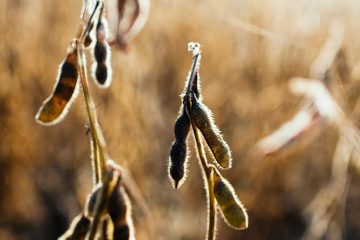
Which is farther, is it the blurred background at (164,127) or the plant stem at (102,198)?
the blurred background at (164,127)

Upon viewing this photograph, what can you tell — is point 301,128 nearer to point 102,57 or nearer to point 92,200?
point 102,57

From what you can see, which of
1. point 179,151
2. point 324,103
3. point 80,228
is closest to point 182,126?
point 179,151

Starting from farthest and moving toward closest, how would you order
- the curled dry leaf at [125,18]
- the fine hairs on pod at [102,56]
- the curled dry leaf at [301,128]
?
the curled dry leaf at [301,128] → the curled dry leaf at [125,18] → the fine hairs on pod at [102,56]

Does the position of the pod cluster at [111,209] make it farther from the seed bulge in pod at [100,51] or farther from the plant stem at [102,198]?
the seed bulge in pod at [100,51]

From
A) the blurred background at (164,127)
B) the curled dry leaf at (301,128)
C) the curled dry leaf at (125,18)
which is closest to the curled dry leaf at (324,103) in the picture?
the curled dry leaf at (301,128)

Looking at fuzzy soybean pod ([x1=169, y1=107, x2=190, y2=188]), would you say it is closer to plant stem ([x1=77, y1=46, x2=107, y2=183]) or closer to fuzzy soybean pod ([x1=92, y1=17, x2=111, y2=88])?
plant stem ([x1=77, y1=46, x2=107, y2=183])

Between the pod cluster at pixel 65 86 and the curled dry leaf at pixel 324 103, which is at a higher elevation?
the curled dry leaf at pixel 324 103
